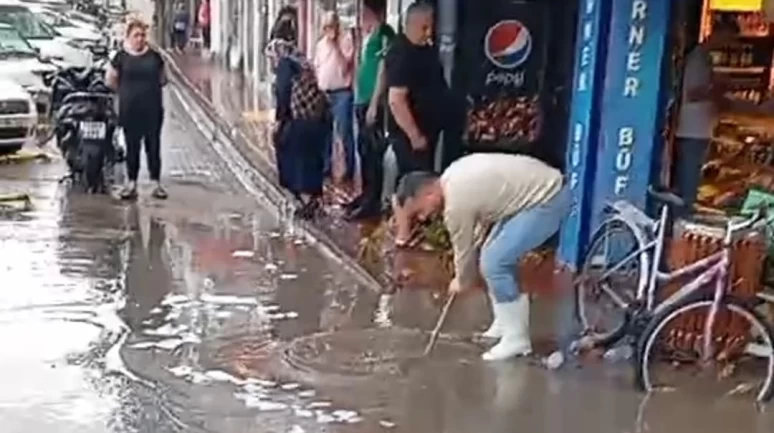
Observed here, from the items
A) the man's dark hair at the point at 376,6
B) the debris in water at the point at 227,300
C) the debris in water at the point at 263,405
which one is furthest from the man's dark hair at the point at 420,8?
the debris in water at the point at 263,405

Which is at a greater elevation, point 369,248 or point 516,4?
point 516,4

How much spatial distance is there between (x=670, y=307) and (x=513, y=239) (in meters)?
1.05

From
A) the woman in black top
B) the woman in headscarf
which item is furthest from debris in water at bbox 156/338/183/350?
the woman in black top

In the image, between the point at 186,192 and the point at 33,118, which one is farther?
the point at 33,118

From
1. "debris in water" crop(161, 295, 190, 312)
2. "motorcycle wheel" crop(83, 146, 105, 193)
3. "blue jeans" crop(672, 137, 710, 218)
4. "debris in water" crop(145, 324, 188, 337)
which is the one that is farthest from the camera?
"motorcycle wheel" crop(83, 146, 105, 193)

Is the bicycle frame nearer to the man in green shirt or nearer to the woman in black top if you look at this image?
the man in green shirt

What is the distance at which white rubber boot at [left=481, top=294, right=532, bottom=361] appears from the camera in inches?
377

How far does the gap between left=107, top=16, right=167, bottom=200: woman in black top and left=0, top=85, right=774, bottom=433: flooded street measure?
208 centimetres

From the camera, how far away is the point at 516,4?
1362 centimetres

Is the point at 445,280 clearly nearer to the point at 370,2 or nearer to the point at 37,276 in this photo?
the point at 37,276

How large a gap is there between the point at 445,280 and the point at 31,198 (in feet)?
19.9

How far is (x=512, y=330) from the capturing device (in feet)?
31.6

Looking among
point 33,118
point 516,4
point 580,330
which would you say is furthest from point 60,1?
point 580,330

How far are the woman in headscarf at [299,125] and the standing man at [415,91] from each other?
184 centimetres
